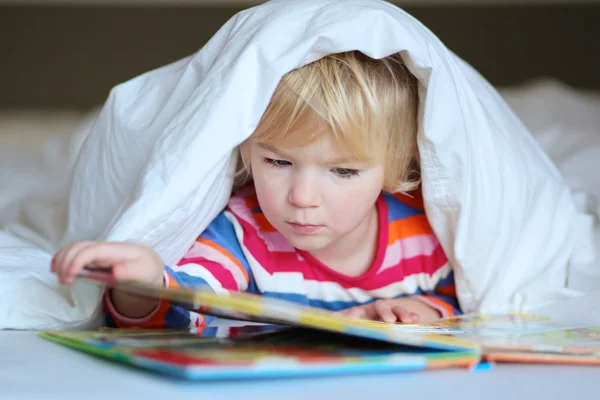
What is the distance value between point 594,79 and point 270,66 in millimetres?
1939

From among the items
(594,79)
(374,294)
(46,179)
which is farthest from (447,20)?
(374,294)

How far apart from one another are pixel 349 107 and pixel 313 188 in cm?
10

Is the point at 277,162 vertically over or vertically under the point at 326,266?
over

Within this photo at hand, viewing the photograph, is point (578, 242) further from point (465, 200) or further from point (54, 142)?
point (54, 142)

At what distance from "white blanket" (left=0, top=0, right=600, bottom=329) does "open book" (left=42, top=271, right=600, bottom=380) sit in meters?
0.16

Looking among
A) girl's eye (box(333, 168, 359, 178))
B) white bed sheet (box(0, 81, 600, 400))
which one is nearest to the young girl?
girl's eye (box(333, 168, 359, 178))

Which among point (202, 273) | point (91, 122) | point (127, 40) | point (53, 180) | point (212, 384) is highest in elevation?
point (127, 40)

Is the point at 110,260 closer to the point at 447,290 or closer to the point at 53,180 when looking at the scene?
the point at 447,290

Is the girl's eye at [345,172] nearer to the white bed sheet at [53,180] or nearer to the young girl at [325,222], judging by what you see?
the young girl at [325,222]

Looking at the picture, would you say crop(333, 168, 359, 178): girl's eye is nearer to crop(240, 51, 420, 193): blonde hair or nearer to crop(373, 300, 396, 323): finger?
crop(240, 51, 420, 193): blonde hair

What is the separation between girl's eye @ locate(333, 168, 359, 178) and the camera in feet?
2.88

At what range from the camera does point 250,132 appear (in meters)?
0.86

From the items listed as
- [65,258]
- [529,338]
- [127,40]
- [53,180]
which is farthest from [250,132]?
[127,40]

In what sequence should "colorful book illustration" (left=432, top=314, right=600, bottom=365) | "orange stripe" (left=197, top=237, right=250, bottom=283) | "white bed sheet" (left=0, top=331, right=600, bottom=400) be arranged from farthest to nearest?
"orange stripe" (left=197, top=237, right=250, bottom=283)
"colorful book illustration" (left=432, top=314, right=600, bottom=365)
"white bed sheet" (left=0, top=331, right=600, bottom=400)
